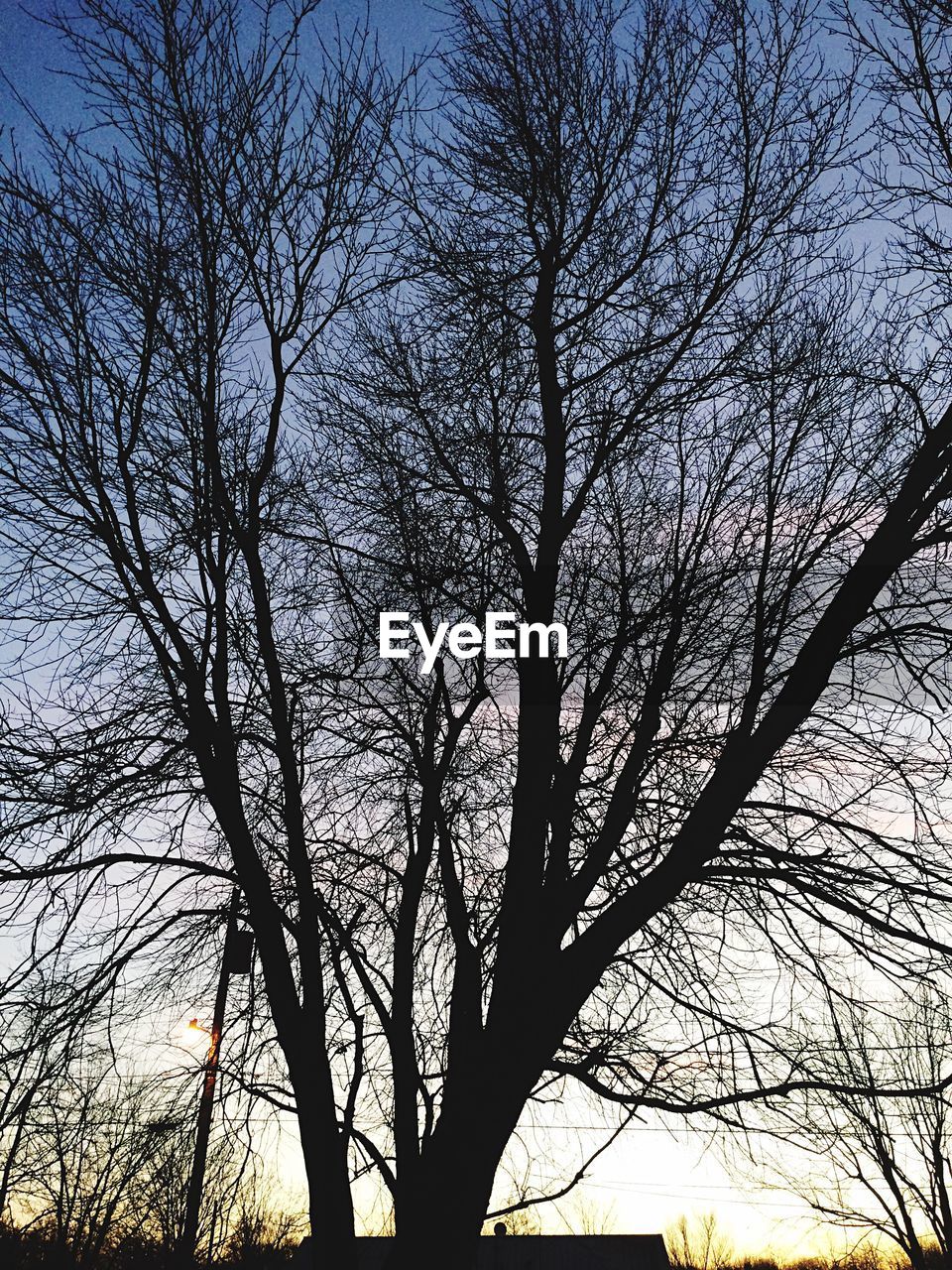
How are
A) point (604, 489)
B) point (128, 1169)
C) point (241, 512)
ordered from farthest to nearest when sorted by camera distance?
point (604, 489) < point (241, 512) < point (128, 1169)

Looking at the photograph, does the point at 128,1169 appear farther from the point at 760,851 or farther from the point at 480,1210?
the point at 760,851

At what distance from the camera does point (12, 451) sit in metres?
4.97

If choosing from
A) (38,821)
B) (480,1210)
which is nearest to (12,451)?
(38,821)

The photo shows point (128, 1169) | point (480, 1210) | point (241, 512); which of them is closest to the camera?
point (480, 1210)

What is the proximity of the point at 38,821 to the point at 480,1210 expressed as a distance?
109 inches

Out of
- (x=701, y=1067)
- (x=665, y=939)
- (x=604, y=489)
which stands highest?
(x=604, y=489)

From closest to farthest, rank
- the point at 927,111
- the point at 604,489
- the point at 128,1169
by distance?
the point at 927,111 < the point at 128,1169 < the point at 604,489

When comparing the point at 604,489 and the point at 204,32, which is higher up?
the point at 204,32

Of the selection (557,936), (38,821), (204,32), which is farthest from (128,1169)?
(204,32)

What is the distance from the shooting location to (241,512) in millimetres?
5188

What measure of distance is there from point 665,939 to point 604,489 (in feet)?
9.00

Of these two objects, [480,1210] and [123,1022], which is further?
[123,1022]

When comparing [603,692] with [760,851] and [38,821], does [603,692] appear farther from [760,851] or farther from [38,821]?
[38,821]

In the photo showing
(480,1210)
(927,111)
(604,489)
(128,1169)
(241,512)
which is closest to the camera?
(480,1210)
